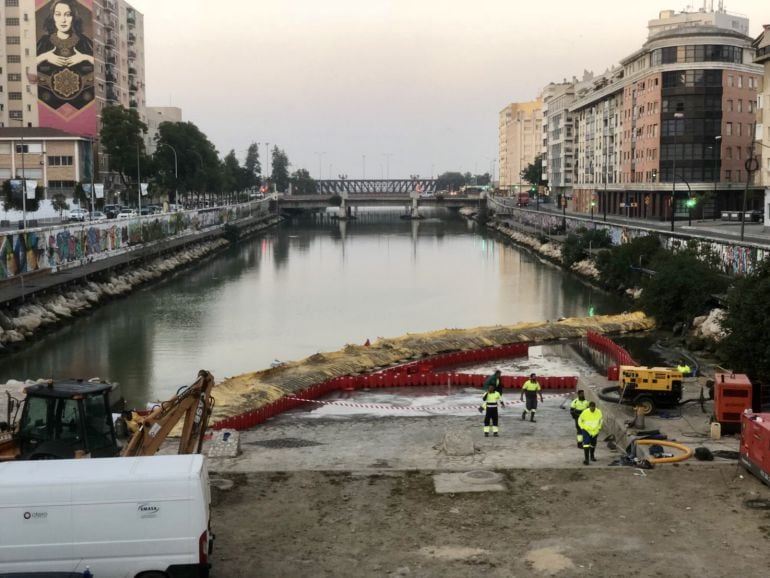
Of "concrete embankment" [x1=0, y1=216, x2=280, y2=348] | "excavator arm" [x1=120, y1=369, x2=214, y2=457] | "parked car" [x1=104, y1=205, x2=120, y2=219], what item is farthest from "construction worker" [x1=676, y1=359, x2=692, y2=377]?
"parked car" [x1=104, y1=205, x2=120, y2=219]

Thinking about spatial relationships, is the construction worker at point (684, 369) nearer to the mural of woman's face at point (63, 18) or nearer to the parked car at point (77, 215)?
the parked car at point (77, 215)

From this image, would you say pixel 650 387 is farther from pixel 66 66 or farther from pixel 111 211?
pixel 66 66

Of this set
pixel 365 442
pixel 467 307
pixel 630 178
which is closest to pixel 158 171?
pixel 630 178

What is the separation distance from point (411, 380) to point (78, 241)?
43.4m

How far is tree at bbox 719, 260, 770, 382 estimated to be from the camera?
27.9 metres

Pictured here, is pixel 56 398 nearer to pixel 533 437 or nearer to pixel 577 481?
pixel 577 481

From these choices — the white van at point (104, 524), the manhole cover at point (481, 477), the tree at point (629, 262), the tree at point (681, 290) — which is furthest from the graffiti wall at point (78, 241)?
the white van at point (104, 524)

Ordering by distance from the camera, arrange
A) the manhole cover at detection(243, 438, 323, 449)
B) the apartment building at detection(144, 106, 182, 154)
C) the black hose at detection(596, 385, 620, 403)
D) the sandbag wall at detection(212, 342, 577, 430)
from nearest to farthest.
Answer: the manhole cover at detection(243, 438, 323, 449)
the black hose at detection(596, 385, 620, 403)
the sandbag wall at detection(212, 342, 577, 430)
the apartment building at detection(144, 106, 182, 154)

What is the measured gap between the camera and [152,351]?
45.3 meters

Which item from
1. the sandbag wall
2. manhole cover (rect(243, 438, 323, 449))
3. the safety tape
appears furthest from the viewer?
the safety tape

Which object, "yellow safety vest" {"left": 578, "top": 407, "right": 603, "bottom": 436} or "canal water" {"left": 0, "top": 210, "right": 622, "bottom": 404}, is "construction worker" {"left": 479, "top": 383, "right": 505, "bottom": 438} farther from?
"canal water" {"left": 0, "top": 210, "right": 622, "bottom": 404}

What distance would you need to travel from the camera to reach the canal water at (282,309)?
42375mm

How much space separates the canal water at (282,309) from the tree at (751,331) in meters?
20.8

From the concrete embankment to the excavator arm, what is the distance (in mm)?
29776
